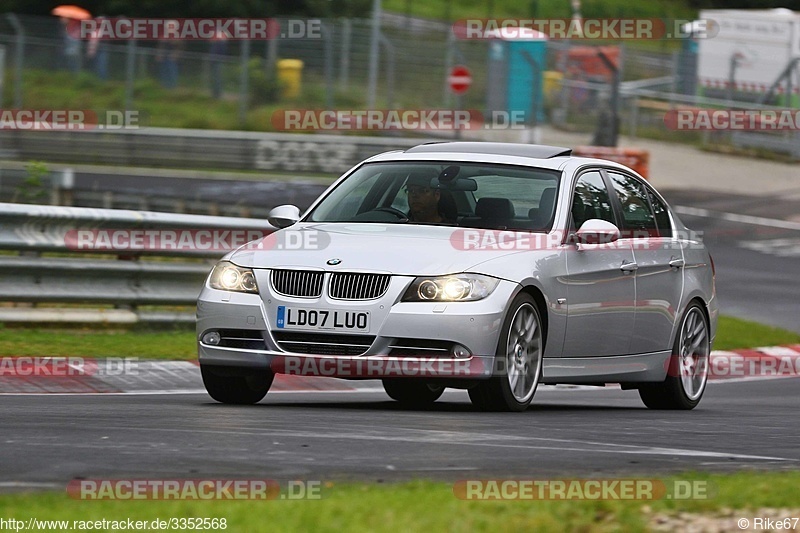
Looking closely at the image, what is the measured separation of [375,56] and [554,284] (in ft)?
84.2

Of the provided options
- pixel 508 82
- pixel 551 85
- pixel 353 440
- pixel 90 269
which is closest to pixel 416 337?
pixel 353 440

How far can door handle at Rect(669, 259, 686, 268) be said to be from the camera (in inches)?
436

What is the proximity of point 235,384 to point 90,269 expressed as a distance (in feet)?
13.5

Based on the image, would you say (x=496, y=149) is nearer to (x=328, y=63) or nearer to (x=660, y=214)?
(x=660, y=214)

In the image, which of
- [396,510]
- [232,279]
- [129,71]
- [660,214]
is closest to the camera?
[396,510]

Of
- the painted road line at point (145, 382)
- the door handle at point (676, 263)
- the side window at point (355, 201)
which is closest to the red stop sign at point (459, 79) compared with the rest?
the painted road line at point (145, 382)

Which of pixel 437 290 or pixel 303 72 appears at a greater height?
pixel 437 290

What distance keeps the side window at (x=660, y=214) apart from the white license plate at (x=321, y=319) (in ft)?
10.3

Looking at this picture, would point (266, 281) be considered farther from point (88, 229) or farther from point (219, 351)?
point (88, 229)

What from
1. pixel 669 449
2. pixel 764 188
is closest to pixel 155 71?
pixel 764 188

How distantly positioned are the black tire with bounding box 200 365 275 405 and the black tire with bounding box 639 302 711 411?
2824 mm

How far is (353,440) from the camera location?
24.3ft

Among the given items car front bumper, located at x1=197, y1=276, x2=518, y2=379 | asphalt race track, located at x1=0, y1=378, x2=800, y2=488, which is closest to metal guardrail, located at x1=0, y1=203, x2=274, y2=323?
asphalt race track, located at x1=0, y1=378, x2=800, y2=488

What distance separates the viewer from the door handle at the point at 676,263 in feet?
36.3
